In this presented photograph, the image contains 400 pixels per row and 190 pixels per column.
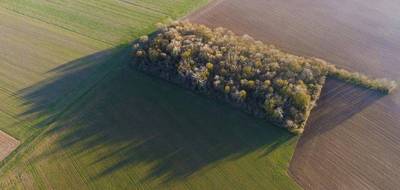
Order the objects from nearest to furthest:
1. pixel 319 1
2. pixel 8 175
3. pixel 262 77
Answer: pixel 8 175 < pixel 262 77 < pixel 319 1

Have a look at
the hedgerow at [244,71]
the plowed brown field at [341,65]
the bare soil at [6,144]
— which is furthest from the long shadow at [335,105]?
the bare soil at [6,144]

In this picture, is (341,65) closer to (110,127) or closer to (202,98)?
(202,98)

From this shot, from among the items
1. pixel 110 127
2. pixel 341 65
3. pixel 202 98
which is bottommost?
pixel 110 127

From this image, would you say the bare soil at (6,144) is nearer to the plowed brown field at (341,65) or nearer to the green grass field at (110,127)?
the green grass field at (110,127)

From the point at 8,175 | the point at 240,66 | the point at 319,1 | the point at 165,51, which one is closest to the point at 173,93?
the point at 165,51

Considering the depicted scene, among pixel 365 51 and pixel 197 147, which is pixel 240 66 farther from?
pixel 365 51

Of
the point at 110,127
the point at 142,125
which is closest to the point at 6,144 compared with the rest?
the point at 110,127

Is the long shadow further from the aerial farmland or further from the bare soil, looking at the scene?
the bare soil
